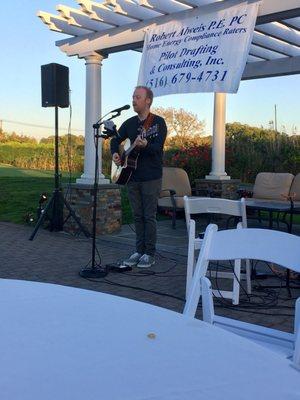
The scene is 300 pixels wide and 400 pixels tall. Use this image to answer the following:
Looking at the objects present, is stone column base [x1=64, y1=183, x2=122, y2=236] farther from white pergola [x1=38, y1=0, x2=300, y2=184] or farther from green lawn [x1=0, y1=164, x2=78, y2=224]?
green lawn [x1=0, y1=164, x2=78, y2=224]

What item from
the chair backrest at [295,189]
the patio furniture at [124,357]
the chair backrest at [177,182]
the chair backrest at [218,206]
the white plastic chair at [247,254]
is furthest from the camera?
the chair backrest at [177,182]

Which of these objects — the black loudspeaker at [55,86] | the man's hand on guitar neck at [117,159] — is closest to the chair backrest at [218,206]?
the man's hand on guitar neck at [117,159]


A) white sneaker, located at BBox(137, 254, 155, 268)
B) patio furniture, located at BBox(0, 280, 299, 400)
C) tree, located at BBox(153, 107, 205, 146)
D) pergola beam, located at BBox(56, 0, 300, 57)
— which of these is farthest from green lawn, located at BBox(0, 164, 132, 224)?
tree, located at BBox(153, 107, 205, 146)

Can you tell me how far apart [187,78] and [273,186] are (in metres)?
3.49

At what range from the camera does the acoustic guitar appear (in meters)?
5.42

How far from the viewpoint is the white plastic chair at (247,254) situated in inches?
86.7

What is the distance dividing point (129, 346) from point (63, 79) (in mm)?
6875

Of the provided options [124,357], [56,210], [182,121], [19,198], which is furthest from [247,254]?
[182,121]

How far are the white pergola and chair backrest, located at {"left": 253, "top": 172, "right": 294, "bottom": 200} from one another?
0.80 meters

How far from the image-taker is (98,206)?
7664 mm

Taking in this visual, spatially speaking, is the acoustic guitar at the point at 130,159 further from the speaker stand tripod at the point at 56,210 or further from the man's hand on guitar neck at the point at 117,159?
the speaker stand tripod at the point at 56,210

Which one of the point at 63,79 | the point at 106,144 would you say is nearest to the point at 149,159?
the point at 63,79

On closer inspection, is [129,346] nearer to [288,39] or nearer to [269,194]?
[288,39]

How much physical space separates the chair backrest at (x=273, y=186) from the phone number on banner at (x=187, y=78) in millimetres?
3301
